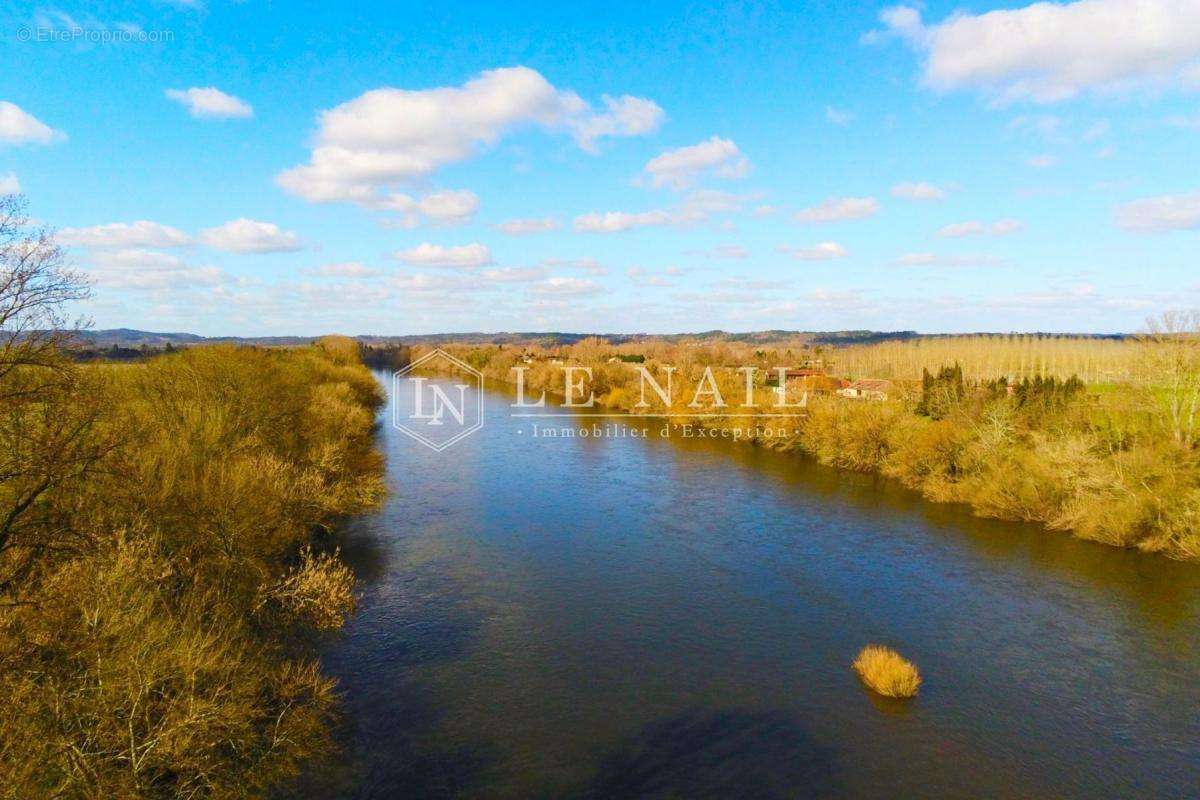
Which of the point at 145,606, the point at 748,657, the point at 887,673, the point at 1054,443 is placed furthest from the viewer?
the point at 1054,443

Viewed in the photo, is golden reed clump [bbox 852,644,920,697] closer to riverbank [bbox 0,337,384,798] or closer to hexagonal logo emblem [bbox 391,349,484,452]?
riverbank [bbox 0,337,384,798]

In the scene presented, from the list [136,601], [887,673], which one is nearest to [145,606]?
[136,601]

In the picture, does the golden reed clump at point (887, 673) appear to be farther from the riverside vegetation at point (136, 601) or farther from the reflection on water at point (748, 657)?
the riverside vegetation at point (136, 601)

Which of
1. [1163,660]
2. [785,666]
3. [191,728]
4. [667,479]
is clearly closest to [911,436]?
[667,479]

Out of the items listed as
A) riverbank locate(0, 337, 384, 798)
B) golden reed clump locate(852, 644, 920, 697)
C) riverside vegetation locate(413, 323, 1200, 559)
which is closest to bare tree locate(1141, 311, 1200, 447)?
riverside vegetation locate(413, 323, 1200, 559)

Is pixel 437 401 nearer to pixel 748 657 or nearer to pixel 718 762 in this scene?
pixel 748 657
